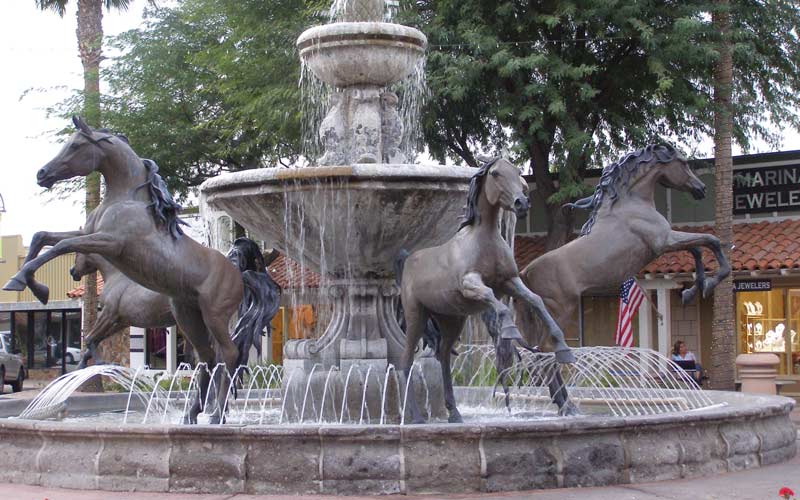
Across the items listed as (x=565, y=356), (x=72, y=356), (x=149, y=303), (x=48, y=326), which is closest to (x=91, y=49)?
(x=149, y=303)

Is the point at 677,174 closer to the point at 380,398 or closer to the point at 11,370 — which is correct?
the point at 380,398

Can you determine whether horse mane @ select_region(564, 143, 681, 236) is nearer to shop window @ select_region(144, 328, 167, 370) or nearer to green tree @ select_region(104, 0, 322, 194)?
green tree @ select_region(104, 0, 322, 194)

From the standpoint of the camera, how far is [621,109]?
23625mm

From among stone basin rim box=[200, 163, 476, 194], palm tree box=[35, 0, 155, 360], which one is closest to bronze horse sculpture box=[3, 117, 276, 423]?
stone basin rim box=[200, 163, 476, 194]

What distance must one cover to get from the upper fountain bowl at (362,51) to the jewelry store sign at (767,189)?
50.5 ft

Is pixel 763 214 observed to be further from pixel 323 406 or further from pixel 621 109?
pixel 323 406

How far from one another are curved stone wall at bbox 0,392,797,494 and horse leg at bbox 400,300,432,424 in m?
1.96

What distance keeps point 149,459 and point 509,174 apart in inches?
134

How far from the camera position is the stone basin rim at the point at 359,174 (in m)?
9.55

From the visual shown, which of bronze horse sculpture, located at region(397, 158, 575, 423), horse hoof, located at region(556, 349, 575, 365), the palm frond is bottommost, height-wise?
horse hoof, located at region(556, 349, 575, 365)

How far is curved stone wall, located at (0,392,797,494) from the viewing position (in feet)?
24.0

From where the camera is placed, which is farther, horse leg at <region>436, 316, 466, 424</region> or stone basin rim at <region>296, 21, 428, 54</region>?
stone basin rim at <region>296, 21, 428, 54</region>

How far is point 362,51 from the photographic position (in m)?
11.0

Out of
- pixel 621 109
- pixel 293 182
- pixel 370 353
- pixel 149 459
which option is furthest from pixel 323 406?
pixel 621 109
